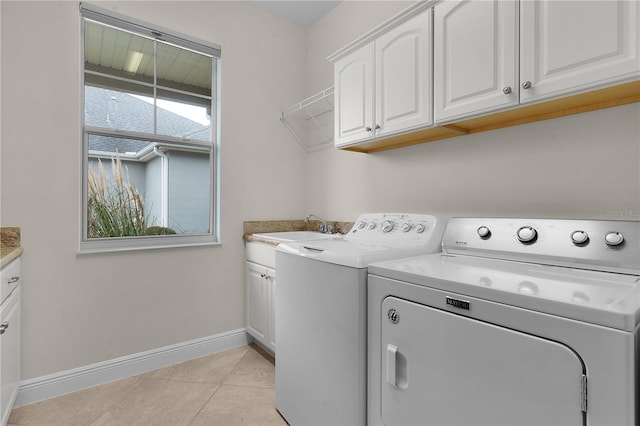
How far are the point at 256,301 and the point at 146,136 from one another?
1.43 m

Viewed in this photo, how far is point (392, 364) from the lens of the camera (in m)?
1.16

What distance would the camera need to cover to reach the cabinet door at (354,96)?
1933 mm

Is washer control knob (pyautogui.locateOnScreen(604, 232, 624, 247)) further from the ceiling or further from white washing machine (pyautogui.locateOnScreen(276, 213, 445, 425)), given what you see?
the ceiling

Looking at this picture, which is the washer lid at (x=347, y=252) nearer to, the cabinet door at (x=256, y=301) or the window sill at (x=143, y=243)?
the cabinet door at (x=256, y=301)

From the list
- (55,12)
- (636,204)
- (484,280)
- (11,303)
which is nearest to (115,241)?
(11,303)

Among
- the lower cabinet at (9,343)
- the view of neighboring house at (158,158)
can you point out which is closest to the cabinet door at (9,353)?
the lower cabinet at (9,343)

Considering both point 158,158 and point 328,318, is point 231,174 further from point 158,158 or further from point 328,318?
point 328,318

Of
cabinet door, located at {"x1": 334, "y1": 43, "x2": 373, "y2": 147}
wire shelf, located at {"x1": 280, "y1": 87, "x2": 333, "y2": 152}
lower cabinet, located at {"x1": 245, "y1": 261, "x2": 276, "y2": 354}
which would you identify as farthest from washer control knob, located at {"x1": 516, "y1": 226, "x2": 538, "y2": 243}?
wire shelf, located at {"x1": 280, "y1": 87, "x2": 333, "y2": 152}

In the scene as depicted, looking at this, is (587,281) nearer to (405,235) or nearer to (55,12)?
(405,235)

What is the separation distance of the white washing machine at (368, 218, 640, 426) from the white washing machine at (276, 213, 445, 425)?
0.21ft

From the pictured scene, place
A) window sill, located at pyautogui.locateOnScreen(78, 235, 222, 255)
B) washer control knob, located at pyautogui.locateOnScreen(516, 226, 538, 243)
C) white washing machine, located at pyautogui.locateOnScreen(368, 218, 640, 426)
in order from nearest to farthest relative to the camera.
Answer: white washing machine, located at pyautogui.locateOnScreen(368, 218, 640, 426) < washer control knob, located at pyautogui.locateOnScreen(516, 226, 538, 243) < window sill, located at pyautogui.locateOnScreen(78, 235, 222, 255)

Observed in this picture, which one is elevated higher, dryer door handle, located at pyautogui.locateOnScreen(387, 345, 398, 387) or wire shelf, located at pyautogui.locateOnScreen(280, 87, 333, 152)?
wire shelf, located at pyautogui.locateOnScreen(280, 87, 333, 152)

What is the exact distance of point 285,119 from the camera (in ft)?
9.47

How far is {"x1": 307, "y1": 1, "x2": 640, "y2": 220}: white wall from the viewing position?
1304 millimetres
